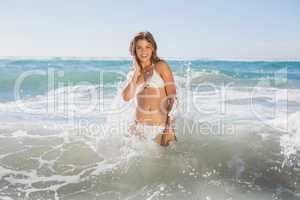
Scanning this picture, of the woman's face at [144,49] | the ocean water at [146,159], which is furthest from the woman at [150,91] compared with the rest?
the ocean water at [146,159]

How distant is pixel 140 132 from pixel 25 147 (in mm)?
2129

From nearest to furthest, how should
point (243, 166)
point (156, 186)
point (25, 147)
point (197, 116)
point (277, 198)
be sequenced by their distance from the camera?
point (277, 198) → point (156, 186) → point (243, 166) → point (25, 147) → point (197, 116)

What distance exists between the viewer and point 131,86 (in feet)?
16.1

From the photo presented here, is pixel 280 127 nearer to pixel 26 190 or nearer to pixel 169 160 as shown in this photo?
pixel 169 160

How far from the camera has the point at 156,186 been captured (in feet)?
14.7

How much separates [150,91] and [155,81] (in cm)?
19

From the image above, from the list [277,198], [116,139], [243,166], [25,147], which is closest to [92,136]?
[116,139]

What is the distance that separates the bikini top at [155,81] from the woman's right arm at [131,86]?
165mm

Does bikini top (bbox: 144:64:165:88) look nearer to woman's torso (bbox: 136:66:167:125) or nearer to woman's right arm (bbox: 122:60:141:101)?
woman's torso (bbox: 136:66:167:125)

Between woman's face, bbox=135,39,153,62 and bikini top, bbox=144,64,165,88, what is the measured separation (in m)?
0.22

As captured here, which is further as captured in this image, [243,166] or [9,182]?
[243,166]

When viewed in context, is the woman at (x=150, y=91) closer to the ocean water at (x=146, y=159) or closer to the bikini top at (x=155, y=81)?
the bikini top at (x=155, y=81)

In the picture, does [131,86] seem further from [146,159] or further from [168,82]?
[146,159]

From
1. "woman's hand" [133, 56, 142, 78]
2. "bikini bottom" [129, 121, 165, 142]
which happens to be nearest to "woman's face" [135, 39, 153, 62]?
"woman's hand" [133, 56, 142, 78]
